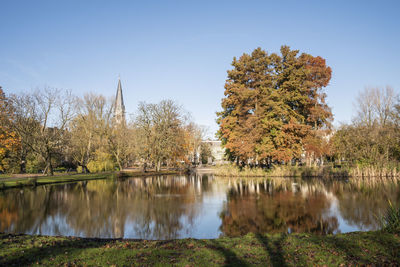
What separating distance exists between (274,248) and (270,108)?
1144 inches

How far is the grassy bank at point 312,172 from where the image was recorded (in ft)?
92.8

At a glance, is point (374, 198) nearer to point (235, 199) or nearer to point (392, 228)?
point (235, 199)

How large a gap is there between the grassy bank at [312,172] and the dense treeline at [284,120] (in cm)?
71

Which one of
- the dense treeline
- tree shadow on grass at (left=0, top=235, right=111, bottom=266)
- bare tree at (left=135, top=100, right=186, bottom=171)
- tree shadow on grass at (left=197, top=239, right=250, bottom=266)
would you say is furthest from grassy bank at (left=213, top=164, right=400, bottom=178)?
tree shadow on grass at (left=0, top=235, right=111, bottom=266)

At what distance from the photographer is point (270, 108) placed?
34594 millimetres

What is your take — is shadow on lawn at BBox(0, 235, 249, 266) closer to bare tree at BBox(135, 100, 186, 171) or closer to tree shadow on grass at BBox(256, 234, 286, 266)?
tree shadow on grass at BBox(256, 234, 286, 266)

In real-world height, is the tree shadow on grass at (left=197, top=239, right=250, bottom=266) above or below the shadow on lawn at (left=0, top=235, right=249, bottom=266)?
above

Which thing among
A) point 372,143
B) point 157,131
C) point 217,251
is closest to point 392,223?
point 217,251

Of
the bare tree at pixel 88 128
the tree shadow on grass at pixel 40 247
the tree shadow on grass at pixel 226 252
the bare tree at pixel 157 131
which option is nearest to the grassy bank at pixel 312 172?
the bare tree at pixel 157 131

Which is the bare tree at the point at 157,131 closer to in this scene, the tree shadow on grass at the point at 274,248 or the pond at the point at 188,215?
the pond at the point at 188,215

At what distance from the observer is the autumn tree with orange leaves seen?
31.8 meters

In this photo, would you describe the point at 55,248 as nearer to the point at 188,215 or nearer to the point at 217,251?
the point at 217,251

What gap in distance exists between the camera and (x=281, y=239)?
308 inches

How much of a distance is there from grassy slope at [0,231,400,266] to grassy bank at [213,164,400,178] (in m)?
24.2
